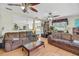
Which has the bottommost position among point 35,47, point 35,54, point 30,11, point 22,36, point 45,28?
point 35,54

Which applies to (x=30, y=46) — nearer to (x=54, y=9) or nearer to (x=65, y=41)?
(x=65, y=41)

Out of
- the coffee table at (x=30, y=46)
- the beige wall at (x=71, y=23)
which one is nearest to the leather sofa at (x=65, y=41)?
the beige wall at (x=71, y=23)

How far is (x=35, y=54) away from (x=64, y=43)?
650 mm

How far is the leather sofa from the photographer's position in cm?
227

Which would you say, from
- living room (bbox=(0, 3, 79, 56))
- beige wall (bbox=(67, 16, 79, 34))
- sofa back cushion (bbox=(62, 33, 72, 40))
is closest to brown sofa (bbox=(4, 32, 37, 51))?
living room (bbox=(0, 3, 79, 56))

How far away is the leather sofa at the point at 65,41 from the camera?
227 centimetres

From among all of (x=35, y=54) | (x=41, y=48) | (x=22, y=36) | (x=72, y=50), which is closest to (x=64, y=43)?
(x=72, y=50)

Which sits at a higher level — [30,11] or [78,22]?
[30,11]

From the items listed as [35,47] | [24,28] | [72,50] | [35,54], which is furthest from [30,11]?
[72,50]

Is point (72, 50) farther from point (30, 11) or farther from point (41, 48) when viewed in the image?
point (30, 11)

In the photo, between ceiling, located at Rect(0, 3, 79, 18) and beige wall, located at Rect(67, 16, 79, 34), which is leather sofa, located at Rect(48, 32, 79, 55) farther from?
ceiling, located at Rect(0, 3, 79, 18)

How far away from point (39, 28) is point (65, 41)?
23.9 inches

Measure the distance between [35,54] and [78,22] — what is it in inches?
43.7

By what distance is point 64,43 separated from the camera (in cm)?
234
